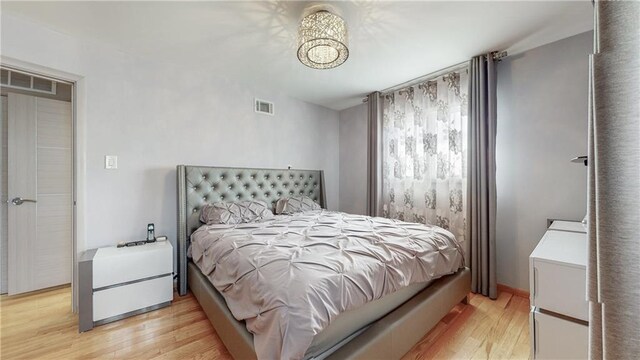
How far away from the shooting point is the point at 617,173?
0.22m

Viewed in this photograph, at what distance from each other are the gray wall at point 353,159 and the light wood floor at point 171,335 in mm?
2066

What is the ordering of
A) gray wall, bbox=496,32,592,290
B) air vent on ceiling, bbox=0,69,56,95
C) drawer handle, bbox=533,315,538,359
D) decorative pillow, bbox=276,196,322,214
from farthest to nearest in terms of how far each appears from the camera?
1. decorative pillow, bbox=276,196,322,214
2. air vent on ceiling, bbox=0,69,56,95
3. gray wall, bbox=496,32,592,290
4. drawer handle, bbox=533,315,538,359

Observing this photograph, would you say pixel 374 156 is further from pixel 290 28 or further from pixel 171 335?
pixel 171 335

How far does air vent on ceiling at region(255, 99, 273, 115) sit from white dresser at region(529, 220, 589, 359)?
3.04 m

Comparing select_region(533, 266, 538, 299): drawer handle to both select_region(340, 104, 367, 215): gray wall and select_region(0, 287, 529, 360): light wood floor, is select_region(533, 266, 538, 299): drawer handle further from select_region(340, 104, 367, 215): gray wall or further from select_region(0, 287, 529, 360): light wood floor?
select_region(340, 104, 367, 215): gray wall

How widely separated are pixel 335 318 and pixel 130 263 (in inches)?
71.2

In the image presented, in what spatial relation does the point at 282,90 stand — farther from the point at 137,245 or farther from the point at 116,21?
the point at 137,245

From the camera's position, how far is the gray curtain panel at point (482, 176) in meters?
2.40

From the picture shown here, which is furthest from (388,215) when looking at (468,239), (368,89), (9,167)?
(9,167)

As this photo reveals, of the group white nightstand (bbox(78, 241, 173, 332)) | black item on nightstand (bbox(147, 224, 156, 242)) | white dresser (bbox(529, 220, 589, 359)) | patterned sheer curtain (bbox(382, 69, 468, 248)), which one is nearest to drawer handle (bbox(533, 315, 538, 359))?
white dresser (bbox(529, 220, 589, 359))

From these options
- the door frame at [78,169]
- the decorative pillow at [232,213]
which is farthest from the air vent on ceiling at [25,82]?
the decorative pillow at [232,213]

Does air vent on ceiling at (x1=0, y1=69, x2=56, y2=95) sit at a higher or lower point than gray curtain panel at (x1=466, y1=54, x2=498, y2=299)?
higher

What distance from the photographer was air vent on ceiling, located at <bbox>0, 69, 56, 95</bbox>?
241 centimetres

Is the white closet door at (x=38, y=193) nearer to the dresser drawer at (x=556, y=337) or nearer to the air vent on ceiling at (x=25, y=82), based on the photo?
the air vent on ceiling at (x=25, y=82)
